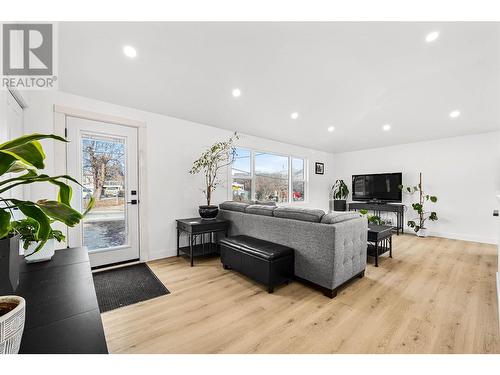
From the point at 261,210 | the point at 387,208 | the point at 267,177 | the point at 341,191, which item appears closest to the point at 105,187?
the point at 261,210

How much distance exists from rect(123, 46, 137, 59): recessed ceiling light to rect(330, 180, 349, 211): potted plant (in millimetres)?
5458

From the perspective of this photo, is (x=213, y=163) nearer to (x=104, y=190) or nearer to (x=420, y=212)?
(x=104, y=190)

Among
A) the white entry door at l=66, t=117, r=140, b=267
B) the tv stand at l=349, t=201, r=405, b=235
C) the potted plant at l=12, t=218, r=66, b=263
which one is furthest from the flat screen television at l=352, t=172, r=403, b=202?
the potted plant at l=12, t=218, r=66, b=263

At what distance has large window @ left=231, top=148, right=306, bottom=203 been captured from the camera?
14.3 feet

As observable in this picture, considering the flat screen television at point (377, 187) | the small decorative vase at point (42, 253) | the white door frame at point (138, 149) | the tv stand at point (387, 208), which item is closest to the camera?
the small decorative vase at point (42, 253)

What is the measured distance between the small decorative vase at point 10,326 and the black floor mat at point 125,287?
1.61m

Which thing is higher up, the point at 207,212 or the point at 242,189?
the point at 242,189

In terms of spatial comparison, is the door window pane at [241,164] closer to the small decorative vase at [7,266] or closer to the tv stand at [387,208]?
the tv stand at [387,208]

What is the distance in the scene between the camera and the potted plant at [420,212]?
4.64m

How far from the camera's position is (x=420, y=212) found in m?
4.68

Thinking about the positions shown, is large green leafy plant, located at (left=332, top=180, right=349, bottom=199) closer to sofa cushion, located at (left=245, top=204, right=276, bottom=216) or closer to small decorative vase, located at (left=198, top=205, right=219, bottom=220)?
sofa cushion, located at (left=245, top=204, right=276, bottom=216)

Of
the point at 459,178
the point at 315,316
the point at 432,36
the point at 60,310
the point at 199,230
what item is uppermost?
the point at 432,36

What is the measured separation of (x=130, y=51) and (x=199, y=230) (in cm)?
222

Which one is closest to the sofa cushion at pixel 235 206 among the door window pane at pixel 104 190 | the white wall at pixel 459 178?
the door window pane at pixel 104 190
